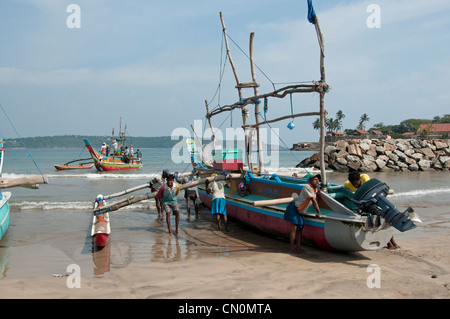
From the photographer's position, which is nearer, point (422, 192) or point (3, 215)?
point (3, 215)

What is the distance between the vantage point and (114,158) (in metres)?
35.6

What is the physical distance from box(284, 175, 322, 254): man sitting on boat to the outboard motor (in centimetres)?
73

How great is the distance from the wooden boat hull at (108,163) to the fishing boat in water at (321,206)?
82.9 feet

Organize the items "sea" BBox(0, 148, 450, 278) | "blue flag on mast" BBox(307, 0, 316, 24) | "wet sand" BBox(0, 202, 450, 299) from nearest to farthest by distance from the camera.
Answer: "wet sand" BBox(0, 202, 450, 299)
"sea" BBox(0, 148, 450, 278)
"blue flag on mast" BBox(307, 0, 316, 24)

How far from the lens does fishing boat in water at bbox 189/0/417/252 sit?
20.6ft

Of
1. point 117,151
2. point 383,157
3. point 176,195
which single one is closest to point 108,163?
point 117,151

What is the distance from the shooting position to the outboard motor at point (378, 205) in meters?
5.92

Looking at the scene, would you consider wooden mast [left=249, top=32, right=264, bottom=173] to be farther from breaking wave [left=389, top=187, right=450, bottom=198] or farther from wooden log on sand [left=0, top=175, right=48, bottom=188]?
breaking wave [left=389, top=187, right=450, bottom=198]

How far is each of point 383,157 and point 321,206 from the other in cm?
2766

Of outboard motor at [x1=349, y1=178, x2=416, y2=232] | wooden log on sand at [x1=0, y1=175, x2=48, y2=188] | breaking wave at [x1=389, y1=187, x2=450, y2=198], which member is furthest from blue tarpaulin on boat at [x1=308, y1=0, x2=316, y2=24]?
breaking wave at [x1=389, y1=187, x2=450, y2=198]

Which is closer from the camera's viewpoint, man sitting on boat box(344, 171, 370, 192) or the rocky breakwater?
man sitting on boat box(344, 171, 370, 192)

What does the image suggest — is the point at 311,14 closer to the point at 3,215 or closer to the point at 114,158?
the point at 3,215
